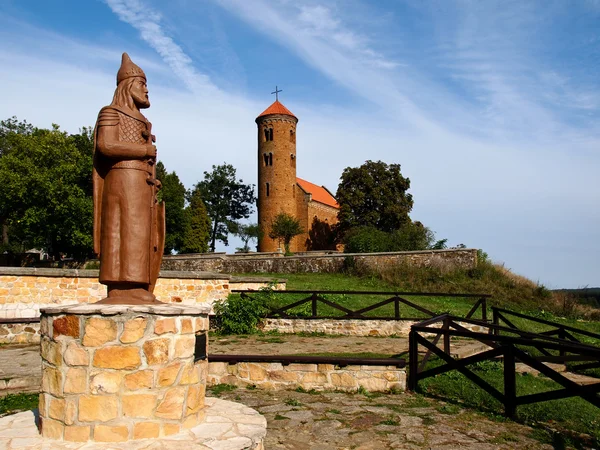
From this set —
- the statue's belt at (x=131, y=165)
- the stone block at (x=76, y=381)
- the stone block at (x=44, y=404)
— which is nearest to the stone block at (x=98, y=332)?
the stone block at (x=76, y=381)

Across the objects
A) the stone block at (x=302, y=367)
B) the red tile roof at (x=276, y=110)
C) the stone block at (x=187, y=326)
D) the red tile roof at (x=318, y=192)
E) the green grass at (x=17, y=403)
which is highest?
the red tile roof at (x=276, y=110)

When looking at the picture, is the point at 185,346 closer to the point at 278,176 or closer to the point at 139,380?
the point at 139,380

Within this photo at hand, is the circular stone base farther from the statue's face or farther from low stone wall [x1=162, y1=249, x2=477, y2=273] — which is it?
low stone wall [x1=162, y1=249, x2=477, y2=273]

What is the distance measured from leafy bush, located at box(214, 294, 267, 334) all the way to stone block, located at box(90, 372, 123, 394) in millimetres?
8125

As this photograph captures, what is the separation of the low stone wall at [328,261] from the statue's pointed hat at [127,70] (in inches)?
750

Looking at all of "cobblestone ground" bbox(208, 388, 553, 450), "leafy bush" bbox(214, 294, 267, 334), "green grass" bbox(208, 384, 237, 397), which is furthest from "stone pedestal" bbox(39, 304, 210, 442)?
"leafy bush" bbox(214, 294, 267, 334)

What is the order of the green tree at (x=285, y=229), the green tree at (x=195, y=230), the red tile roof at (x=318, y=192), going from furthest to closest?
the red tile roof at (x=318, y=192)
the green tree at (x=285, y=229)
the green tree at (x=195, y=230)

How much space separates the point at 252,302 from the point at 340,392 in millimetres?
5926

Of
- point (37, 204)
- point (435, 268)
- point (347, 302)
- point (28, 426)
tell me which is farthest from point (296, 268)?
point (28, 426)

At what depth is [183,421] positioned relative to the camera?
4230mm

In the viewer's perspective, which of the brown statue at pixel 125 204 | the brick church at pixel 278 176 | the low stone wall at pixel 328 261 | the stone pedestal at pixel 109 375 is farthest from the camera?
the brick church at pixel 278 176

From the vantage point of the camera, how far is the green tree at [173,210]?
135ft

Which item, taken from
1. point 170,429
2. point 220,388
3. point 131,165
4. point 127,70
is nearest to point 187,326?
point 170,429

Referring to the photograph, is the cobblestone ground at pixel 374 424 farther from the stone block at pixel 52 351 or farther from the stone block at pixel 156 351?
the stone block at pixel 52 351
